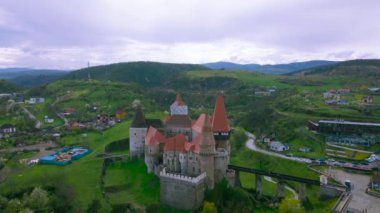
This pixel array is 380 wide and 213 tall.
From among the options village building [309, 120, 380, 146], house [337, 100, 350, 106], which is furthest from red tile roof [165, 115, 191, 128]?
house [337, 100, 350, 106]

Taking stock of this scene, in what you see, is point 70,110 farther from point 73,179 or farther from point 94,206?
point 94,206

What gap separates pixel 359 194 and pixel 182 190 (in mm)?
24486

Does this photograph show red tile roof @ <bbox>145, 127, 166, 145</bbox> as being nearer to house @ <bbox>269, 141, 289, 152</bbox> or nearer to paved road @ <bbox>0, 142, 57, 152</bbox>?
paved road @ <bbox>0, 142, 57, 152</bbox>

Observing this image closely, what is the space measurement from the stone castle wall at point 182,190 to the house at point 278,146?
3383cm

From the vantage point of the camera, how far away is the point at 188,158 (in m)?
46.1

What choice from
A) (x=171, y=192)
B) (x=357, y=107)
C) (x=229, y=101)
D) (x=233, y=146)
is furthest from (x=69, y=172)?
(x=229, y=101)

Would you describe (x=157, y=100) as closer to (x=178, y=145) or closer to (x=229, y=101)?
(x=229, y=101)

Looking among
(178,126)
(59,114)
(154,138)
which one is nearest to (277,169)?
(178,126)

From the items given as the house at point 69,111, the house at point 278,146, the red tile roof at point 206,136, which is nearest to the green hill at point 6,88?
the house at point 69,111

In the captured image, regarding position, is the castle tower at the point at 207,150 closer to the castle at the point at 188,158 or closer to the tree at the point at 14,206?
the castle at the point at 188,158

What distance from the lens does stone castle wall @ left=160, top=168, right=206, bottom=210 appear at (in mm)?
42969

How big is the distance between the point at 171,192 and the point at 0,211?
20705 mm

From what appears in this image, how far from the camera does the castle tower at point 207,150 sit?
145ft

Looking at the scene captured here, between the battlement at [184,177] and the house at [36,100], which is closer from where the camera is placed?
the battlement at [184,177]
